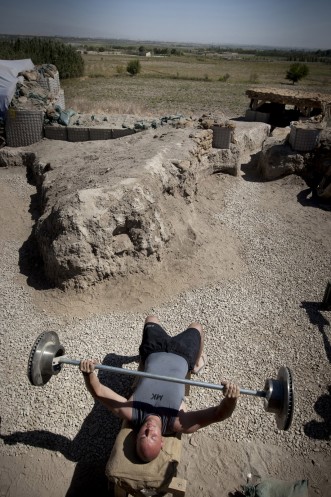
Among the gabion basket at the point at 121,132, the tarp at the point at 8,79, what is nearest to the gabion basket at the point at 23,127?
the tarp at the point at 8,79

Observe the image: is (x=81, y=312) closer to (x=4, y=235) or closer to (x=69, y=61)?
(x=4, y=235)

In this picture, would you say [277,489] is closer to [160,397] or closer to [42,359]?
[160,397]

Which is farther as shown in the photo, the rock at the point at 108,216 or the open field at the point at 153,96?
the open field at the point at 153,96

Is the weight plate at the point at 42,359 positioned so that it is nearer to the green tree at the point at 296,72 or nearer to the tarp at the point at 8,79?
the tarp at the point at 8,79

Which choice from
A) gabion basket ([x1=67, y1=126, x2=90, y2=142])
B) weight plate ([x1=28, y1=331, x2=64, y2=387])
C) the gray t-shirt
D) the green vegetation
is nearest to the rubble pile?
gabion basket ([x1=67, y1=126, x2=90, y2=142])

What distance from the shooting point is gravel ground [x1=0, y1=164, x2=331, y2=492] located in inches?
194

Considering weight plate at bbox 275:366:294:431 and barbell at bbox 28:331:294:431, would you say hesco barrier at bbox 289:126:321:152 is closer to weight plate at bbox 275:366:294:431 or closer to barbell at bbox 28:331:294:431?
barbell at bbox 28:331:294:431

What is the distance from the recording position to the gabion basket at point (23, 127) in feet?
38.2

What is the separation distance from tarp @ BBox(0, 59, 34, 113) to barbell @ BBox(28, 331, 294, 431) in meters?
10.3

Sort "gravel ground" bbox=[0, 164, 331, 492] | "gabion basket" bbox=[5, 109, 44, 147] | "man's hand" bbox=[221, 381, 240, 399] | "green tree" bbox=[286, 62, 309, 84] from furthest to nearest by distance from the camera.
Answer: "green tree" bbox=[286, 62, 309, 84], "gabion basket" bbox=[5, 109, 44, 147], "gravel ground" bbox=[0, 164, 331, 492], "man's hand" bbox=[221, 381, 240, 399]

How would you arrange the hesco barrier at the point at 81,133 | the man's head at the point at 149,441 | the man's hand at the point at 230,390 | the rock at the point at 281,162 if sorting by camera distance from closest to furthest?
the man's head at the point at 149,441, the man's hand at the point at 230,390, the hesco barrier at the point at 81,133, the rock at the point at 281,162

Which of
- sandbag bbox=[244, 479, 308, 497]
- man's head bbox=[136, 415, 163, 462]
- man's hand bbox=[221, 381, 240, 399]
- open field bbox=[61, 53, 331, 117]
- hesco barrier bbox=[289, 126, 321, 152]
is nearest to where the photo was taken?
man's head bbox=[136, 415, 163, 462]

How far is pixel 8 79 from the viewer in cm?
1309

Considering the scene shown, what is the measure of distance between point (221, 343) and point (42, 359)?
3208 millimetres
